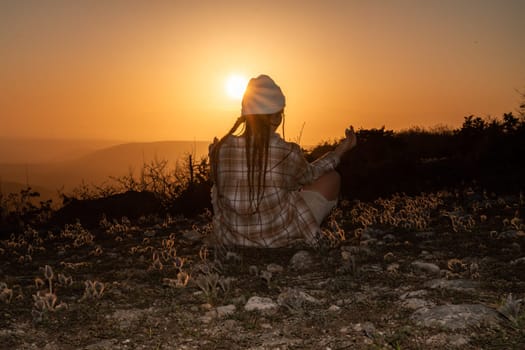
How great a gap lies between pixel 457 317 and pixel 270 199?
2842 mm

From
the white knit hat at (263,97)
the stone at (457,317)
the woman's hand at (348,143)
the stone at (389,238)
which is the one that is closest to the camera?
the stone at (457,317)

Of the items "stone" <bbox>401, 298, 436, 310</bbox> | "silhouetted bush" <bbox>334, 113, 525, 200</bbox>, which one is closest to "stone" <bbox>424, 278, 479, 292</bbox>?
"stone" <bbox>401, 298, 436, 310</bbox>

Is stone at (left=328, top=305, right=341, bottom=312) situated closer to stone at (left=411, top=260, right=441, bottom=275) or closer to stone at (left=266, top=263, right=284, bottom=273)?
stone at (left=411, top=260, right=441, bottom=275)

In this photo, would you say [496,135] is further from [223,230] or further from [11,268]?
[11,268]

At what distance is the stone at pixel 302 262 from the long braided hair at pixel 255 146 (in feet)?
2.39

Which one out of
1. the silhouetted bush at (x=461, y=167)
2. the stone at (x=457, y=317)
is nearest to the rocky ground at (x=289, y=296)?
the stone at (x=457, y=317)

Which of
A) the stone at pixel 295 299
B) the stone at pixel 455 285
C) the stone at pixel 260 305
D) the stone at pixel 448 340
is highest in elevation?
the stone at pixel 455 285

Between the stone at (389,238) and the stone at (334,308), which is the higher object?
the stone at (389,238)

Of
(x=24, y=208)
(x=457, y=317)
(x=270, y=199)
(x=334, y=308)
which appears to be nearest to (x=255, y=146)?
(x=270, y=199)

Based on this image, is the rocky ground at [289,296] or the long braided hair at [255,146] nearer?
the rocky ground at [289,296]

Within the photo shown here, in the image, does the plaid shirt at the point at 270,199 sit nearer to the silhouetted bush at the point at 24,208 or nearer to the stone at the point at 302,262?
the stone at the point at 302,262

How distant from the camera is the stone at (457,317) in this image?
3.04m

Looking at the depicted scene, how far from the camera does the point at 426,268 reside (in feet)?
15.0

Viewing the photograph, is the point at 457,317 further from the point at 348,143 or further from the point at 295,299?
the point at 348,143
